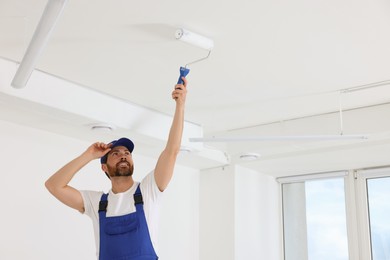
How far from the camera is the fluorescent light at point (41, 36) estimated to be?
106 inches

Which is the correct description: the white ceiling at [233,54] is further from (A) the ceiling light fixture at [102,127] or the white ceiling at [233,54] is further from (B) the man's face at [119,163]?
(B) the man's face at [119,163]

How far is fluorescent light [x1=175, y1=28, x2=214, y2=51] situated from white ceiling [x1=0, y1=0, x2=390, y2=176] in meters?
0.04

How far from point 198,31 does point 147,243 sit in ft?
5.31

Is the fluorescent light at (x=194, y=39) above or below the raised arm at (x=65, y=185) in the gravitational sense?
above

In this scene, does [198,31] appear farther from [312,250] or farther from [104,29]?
[312,250]

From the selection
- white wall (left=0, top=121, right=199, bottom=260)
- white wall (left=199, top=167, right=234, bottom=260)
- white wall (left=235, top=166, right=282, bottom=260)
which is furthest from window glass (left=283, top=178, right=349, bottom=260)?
white wall (left=0, top=121, right=199, bottom=260)

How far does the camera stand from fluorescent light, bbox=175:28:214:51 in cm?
379

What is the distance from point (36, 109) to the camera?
4684 millimetres

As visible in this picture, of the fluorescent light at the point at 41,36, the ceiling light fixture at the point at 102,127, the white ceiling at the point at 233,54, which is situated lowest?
the fluorescent light at the point at 41,36

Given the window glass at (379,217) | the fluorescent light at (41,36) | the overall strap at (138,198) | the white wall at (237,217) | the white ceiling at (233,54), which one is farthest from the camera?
the white wall at (237,217)

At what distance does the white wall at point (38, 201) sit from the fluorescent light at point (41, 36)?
1446 mm

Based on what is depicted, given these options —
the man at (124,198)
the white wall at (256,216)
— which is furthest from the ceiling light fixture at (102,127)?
the white wall at (256,216)

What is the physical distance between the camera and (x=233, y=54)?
422cm

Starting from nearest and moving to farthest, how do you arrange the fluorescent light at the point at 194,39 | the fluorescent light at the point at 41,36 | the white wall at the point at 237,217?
the fluorescent light at the point at 41,36 → the fluorescent light at the point at 194,39 → the white wall at the point at 237,217
